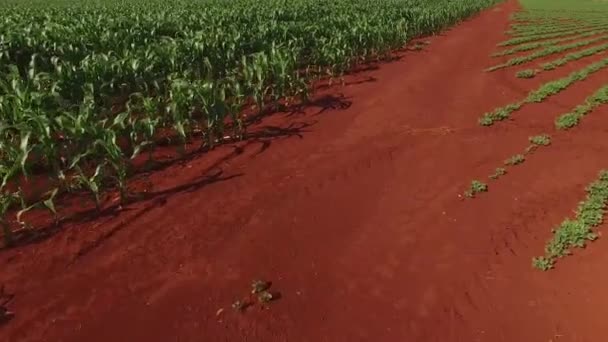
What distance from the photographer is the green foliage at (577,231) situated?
16.9ft

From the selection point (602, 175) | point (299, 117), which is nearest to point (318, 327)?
point (602, 175)

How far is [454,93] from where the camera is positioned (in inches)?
478

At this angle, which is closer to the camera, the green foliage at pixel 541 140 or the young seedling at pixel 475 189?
the young seedling at pixel 475 189

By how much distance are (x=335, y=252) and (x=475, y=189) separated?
2472 mm

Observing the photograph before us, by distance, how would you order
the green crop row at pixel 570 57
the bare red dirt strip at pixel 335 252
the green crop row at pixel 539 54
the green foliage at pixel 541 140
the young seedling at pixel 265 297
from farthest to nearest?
the green crop row at pixel 539 54
the green crop row at pixel 570 57
the green foliage at pixel 541 140
the young seedling at pixel 265 297
the bare red dirt strip at pixel 335 252

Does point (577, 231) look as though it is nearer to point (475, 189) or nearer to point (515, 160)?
point (475, 189)

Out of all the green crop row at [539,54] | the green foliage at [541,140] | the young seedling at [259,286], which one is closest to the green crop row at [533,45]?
the green crop row at [539,54]

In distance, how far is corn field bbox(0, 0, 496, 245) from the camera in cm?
625

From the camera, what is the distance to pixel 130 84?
9344mm

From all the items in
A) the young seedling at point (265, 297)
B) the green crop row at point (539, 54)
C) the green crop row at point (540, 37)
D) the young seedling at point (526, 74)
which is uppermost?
the young seedling at point (265, 297)

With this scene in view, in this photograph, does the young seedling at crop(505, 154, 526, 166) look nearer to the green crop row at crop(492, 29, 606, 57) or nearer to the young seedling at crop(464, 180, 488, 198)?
the young seedling at crop(464, 180, 488, 198)

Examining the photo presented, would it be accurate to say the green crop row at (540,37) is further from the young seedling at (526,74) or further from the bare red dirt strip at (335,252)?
the bare red dirt strip at (335,252)

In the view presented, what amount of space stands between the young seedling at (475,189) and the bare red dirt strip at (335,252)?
140 mm

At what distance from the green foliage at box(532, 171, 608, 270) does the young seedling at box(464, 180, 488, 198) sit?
3.88 feet
